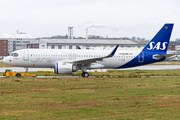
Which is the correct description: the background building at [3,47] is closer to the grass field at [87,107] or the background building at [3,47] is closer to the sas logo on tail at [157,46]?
the sas logo on tail at [157,46]

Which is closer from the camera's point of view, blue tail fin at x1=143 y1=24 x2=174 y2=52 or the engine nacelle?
the engine nacelle

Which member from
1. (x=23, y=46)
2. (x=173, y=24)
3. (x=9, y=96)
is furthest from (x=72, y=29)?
(x=9, y=96)

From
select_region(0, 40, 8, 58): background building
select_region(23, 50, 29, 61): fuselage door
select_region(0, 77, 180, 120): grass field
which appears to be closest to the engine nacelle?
select_region(23, 50, 29, 61): fuselage door

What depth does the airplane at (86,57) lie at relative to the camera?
35.1m

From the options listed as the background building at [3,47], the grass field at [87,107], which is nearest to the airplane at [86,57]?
the grass field at [87,107]

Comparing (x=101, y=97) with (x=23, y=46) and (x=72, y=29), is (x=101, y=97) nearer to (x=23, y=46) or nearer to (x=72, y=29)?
(x=72, y=29)

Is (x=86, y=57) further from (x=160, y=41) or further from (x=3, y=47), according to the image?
(x=3, y=47)

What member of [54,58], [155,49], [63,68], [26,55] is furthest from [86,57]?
[155,49]

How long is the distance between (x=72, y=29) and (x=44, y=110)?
13118 centimetres

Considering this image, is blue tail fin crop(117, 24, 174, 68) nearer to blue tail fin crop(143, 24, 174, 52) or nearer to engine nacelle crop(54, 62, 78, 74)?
blue tail fin crop(143, 24, 174, 52)

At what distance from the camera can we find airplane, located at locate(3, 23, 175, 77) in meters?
35.1

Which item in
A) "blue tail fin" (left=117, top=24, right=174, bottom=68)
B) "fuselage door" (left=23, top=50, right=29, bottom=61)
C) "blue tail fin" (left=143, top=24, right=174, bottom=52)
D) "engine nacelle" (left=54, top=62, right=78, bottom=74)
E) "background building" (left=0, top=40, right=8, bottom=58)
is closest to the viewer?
"engine nacelle" (left=54, top=62, right=78, bottom=74)

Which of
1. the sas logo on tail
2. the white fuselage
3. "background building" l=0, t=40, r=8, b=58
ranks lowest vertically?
the white fuselage

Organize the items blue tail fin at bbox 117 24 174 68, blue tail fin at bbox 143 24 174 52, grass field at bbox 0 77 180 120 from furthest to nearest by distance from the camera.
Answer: blue tail fin at bbox 143 24 174 52
blue tail fin at bbox 117 24 174 68
grass field at bbox 0 77 180 120
